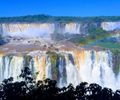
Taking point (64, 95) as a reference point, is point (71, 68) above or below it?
below

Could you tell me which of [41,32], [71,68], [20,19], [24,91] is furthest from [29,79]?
[20,19]

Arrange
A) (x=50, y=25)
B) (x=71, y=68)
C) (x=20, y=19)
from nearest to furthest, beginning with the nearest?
1. (x=71, y=68)
2. (x=50, y=25)
3. (x=20, y=19)

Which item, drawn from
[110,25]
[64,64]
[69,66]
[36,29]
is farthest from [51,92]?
[110,25]

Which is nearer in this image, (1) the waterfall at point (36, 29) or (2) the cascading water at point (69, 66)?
(2) the cascading water at point (69, 66)

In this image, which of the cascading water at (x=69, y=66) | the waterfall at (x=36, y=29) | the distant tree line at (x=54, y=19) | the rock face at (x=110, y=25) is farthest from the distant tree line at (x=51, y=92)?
the distant tree line at (x=54, y=19)

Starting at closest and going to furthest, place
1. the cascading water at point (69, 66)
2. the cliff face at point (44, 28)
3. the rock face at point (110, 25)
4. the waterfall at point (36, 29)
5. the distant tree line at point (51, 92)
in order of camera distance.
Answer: the distant tree line at point (51, 92)
the cascading water at point (69, 66)
the waterfall at point (36, 29)
the cliff face at point (44, 28)
the rock face at point (110, 25)

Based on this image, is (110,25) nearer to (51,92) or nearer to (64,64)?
(64,64)

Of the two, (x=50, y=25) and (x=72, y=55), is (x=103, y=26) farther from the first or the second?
(x=72, y=55)

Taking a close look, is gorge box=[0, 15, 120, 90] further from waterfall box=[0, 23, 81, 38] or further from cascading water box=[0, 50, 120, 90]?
waterfall box=[0, 23, 81, 38]

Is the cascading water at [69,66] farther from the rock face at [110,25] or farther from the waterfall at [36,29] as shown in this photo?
the rock face at [110,25]
